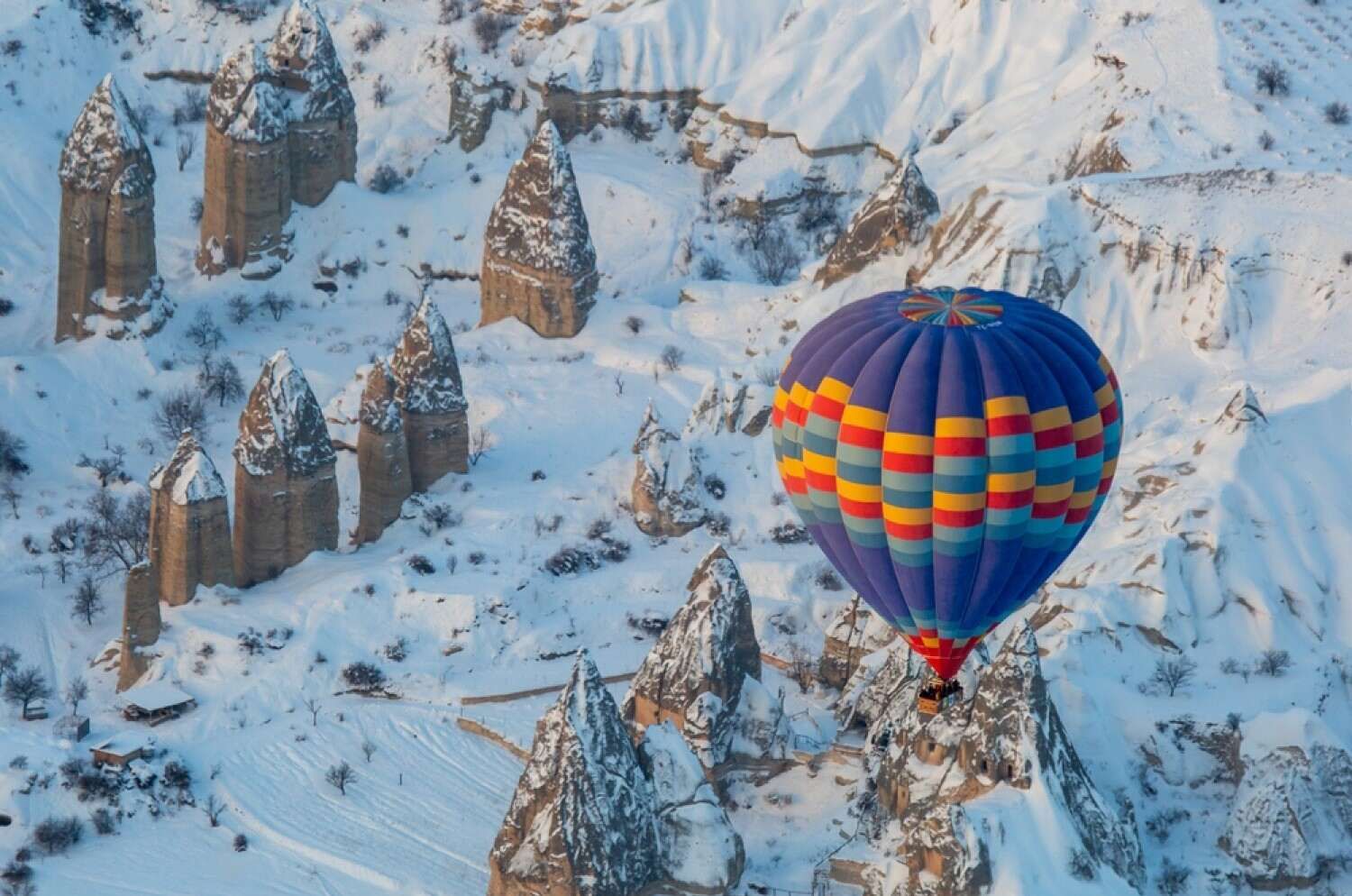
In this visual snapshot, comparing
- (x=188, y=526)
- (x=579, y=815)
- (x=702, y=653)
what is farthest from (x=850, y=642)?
(x=188, y=526)

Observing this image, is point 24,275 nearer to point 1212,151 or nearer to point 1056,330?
point 1212,151

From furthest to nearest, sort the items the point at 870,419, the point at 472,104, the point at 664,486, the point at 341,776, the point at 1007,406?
1. the point at 472,104
2. the point at 664,486
3. the point at 341,776
4. the point at 870,419
5. the point at 1007,406

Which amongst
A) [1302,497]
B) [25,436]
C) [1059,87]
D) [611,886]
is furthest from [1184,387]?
[25,436]

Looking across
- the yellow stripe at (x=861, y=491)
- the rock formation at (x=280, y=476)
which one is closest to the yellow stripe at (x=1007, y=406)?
the yellow stripe at (x=861, y=491)

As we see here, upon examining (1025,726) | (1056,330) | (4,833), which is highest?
(1056,330)

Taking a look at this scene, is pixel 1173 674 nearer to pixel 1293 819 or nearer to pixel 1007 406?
pixel 1293 819
